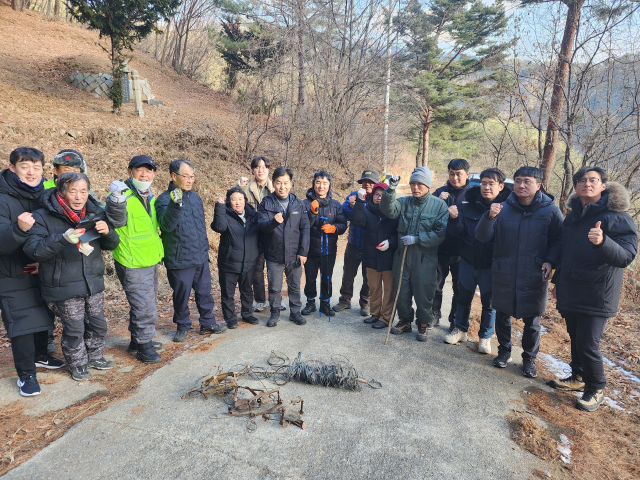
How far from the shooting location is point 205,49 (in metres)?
27.3

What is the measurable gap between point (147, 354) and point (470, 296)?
3838 mm

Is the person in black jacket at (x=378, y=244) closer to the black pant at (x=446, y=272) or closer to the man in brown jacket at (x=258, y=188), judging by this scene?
the black pant at (x=446, y=272)

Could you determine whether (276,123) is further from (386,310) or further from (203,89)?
(203,89)

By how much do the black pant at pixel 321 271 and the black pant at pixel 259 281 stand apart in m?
0.64

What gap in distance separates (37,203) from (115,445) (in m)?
2.25

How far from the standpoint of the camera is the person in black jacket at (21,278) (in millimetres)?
3289

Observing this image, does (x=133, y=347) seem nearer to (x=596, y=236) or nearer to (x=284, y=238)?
(x=284, y=238)

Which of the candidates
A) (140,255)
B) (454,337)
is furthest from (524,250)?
(140,255)

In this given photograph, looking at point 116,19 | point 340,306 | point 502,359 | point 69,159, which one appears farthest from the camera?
point 116,19

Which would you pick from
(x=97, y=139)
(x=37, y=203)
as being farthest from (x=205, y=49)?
(x=37, y=203)

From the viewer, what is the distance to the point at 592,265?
3.46 meters

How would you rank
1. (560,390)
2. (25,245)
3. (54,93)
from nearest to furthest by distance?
(25,245) → (560,390) → (54,93)

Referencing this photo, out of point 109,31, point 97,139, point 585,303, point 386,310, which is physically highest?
point 109,31

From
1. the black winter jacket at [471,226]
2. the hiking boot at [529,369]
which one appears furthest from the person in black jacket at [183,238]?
the hiking boot at [529,369]
